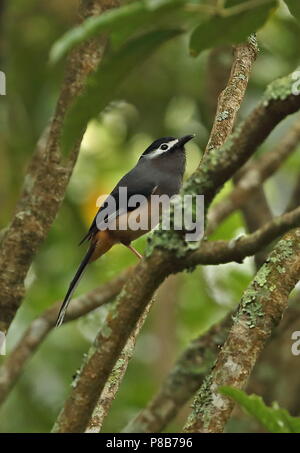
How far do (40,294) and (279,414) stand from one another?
4.92m

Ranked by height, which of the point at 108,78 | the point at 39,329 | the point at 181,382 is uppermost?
the point at 108,78

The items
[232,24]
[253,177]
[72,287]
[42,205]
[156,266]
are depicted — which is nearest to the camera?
[232,24]

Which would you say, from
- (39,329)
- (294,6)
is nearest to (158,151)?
(39,329)

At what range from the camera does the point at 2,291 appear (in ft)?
12.1

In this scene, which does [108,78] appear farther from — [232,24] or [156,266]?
[156,266]

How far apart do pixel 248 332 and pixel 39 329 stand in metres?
2.18

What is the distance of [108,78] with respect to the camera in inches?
69.7

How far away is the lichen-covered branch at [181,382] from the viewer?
433cm

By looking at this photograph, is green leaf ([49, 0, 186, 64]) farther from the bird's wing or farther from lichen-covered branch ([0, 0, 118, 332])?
the bird's wing

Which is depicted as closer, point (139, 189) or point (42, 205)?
point (42, 205)

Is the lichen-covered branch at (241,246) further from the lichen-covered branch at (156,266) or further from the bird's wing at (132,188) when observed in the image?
the bird's wing at (132,188)

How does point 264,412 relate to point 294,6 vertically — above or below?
below

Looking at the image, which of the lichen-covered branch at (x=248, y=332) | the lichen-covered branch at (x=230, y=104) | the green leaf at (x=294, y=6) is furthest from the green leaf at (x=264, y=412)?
the lichen-covered branch at (x=230, y=104)

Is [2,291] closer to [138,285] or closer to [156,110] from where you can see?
[138,285]
